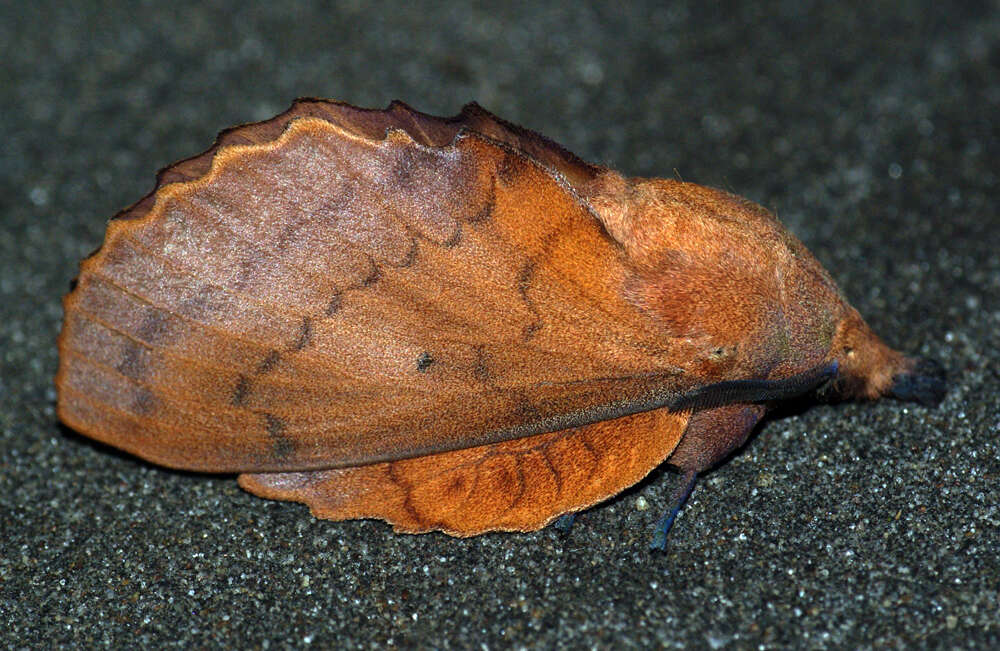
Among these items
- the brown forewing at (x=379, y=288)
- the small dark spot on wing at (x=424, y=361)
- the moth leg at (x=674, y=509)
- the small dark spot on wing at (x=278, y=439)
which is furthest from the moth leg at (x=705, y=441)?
the small dark spot on wing at (x=278, y=439)

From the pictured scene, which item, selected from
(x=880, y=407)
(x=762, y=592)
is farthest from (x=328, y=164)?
(x=880, y=407)

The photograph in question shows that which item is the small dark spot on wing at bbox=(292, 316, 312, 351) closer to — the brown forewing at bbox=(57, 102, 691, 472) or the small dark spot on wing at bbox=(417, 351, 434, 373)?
the brown forewing at bbox=(57, 102, 691, 472)

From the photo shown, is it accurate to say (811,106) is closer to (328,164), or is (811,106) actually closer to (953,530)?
(953,530)

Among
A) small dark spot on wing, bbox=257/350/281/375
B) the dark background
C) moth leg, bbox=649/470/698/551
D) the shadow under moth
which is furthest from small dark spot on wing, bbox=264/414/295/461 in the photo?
moth leg, bbox=649/470/698/551

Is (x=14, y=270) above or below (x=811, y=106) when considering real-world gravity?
below

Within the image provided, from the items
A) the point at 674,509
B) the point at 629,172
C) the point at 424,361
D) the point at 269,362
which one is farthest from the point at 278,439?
the point at 629,172

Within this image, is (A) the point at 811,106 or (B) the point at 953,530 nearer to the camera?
(B) the point at 953,530
